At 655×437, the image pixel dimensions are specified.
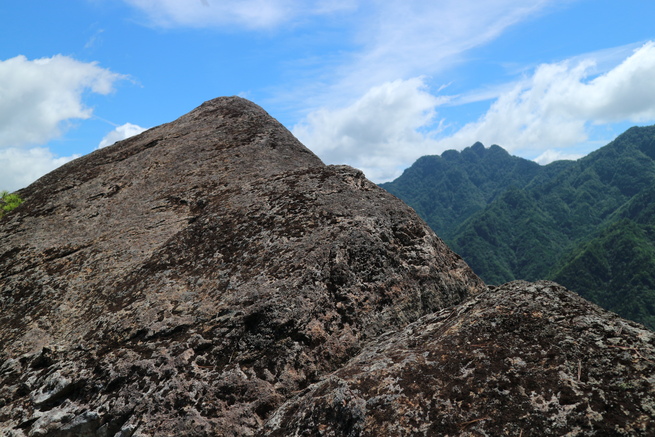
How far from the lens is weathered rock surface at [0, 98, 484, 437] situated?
668cm

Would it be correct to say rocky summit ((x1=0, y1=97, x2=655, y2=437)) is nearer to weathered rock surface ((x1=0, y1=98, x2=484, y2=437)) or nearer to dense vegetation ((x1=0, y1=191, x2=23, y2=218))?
weathered rock surface ((x1=0, y1=98, x2=484, y2=437))

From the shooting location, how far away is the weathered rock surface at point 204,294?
6680 millimetres

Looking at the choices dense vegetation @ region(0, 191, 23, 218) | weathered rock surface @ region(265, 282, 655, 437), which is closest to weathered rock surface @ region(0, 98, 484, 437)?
weathered rock surface @ region(265, 282, 655, 437)

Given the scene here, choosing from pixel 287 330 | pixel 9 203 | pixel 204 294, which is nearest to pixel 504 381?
pixel 287 330

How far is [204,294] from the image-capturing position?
838cm

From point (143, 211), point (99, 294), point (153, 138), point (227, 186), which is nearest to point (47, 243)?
point (143, 211)

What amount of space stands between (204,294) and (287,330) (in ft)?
6.62

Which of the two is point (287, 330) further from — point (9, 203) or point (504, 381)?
point (9, 203)

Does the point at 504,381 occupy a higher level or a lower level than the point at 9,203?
lower

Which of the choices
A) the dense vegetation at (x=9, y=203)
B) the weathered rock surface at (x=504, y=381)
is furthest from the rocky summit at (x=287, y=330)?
the dense vegetation at (x=9, y=203)

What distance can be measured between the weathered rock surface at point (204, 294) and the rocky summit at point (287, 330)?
0.03 metres

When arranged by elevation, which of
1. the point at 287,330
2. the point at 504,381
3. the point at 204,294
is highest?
the point at 204,294

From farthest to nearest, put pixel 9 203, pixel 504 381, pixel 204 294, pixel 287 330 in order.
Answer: pixel 9 203 → pixel 204 294 → pixel 287 330 → pixel 504 381

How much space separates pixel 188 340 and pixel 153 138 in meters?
12.7
